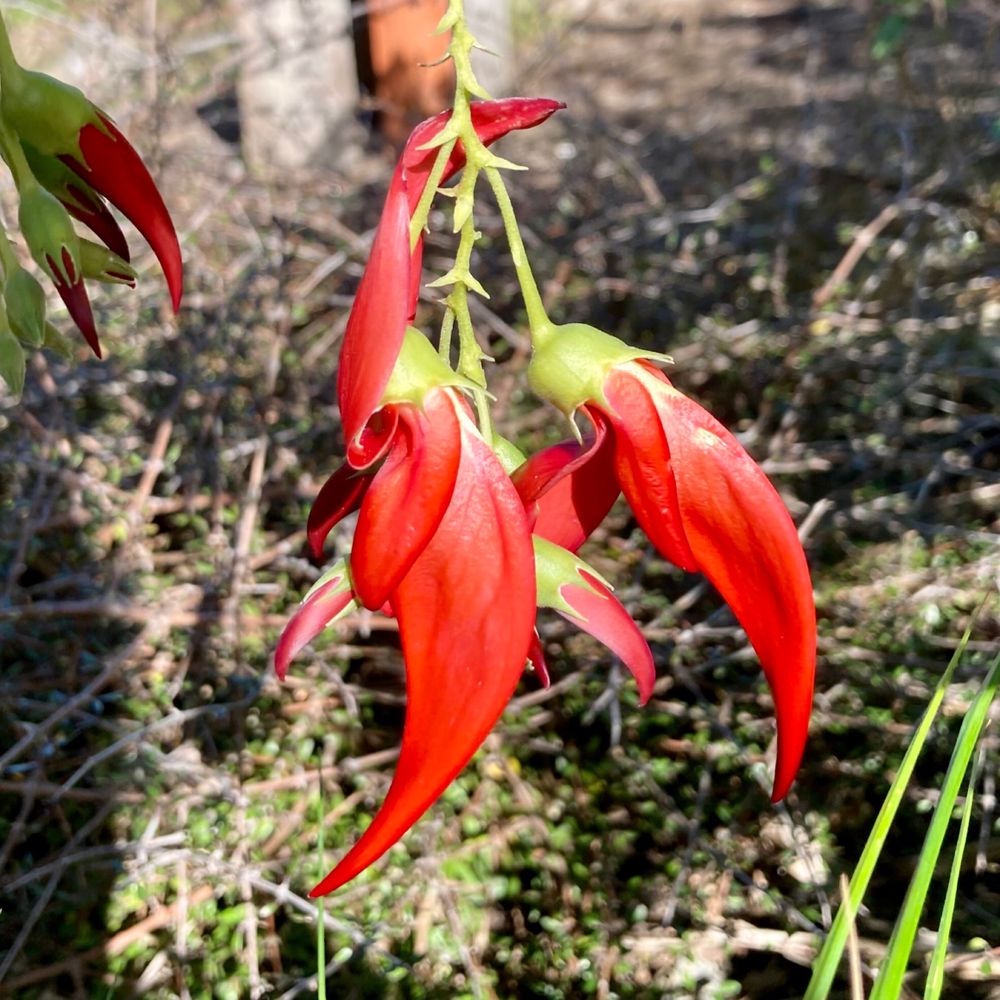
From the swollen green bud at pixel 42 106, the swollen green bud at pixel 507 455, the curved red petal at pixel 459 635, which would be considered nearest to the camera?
the curved red petal at pixel 459 635

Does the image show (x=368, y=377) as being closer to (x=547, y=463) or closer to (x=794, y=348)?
(x=547, y=463)

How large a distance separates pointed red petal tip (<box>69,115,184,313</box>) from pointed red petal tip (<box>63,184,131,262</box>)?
1cm

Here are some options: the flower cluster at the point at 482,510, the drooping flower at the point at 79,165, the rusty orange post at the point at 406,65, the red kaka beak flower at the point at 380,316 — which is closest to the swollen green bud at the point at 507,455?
the flower cluster at the point at 482,510

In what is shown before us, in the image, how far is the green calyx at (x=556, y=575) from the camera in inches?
19.6

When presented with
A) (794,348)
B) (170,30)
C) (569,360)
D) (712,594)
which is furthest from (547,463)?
(170,30)

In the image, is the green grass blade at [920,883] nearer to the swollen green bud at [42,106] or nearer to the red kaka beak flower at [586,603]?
the red kaka beak flower at [586,603]

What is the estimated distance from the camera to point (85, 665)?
1.43 m

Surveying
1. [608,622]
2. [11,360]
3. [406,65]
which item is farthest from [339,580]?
[406,65]

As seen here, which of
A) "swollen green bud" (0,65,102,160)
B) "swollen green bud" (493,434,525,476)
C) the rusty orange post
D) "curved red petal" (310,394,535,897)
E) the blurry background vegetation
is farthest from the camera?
the rusty orange post

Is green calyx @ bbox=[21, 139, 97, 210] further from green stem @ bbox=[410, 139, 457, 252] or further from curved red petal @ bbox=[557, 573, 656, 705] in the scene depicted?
curved red petal @ bbox=[557, 573, 656, 705]

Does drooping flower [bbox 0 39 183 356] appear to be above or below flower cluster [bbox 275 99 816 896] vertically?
above

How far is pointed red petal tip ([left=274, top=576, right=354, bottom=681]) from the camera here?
0.49 m

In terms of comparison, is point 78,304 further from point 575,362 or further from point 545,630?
point 545,630

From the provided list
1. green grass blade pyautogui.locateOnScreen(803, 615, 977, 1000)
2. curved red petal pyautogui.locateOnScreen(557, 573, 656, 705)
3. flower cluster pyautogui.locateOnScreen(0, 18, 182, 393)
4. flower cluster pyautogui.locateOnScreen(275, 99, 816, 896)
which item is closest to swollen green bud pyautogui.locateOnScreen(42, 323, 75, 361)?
flower cluster pyautogui.locateOnScreen(0, 18, 182, 393)
